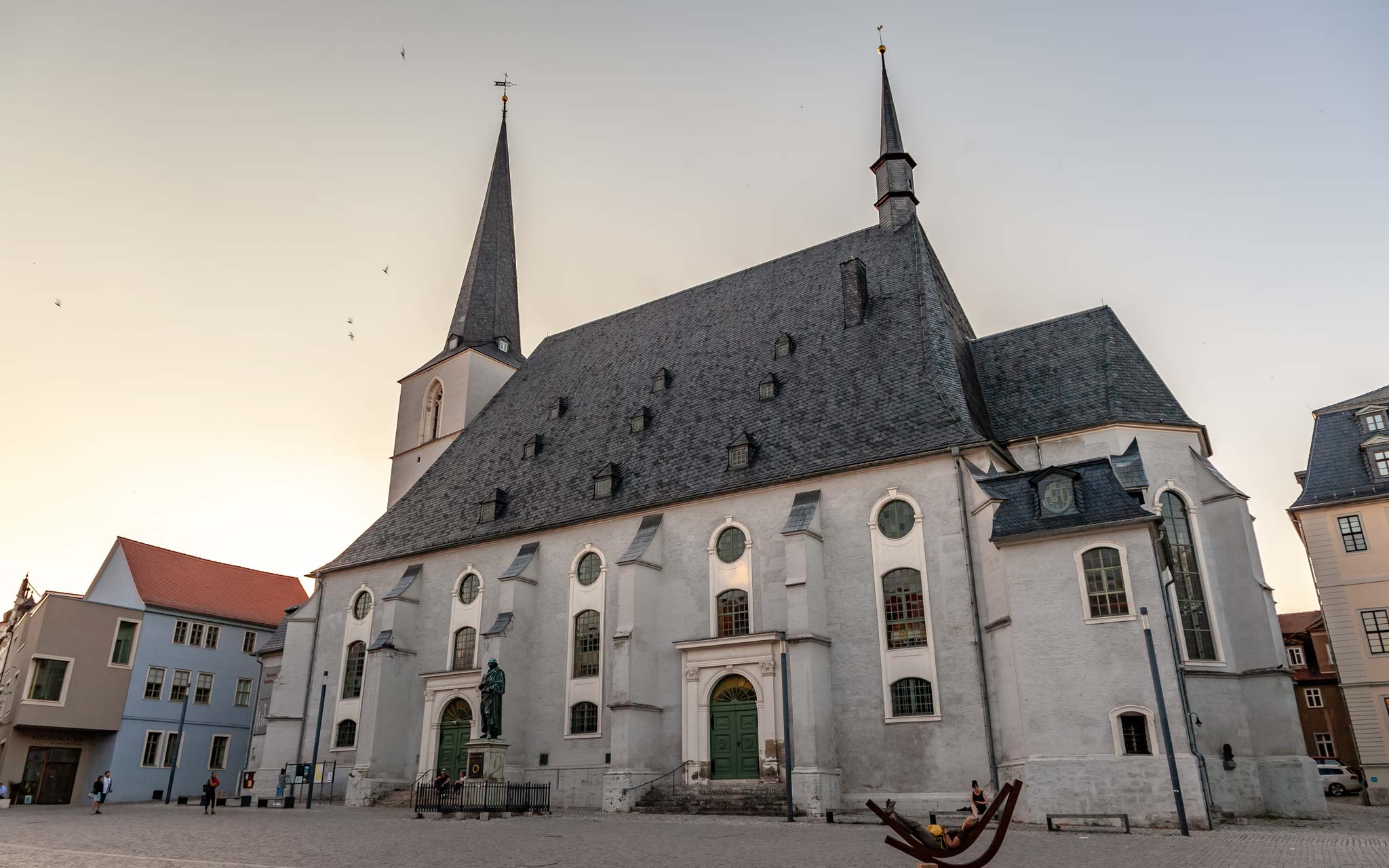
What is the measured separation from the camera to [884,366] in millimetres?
25891

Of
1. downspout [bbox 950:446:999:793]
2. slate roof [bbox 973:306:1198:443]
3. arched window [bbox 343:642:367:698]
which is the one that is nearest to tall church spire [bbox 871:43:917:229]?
slate roof [bbox 973:306:1198:443]

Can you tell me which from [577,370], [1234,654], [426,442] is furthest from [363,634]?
[1234,654]

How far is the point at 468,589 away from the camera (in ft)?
98.6

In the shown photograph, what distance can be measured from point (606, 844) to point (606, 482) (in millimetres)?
14688

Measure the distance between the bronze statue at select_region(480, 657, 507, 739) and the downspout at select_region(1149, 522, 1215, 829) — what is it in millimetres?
16555

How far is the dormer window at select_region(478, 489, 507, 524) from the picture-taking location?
30.8 meters

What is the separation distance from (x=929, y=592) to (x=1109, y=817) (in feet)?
20.4

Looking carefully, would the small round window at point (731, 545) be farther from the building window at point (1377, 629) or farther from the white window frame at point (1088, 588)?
the building window at point (1377, 629)

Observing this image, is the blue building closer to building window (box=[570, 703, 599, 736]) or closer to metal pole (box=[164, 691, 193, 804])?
metal pole (box=[164, 691, 193, 804])

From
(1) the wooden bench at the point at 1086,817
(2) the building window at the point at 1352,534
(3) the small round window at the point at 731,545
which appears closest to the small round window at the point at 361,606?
(3) the small round window at the point at 731,545

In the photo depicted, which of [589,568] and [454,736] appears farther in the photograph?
[454,736]

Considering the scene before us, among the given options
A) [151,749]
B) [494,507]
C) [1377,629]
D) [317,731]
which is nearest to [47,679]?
[151,749]

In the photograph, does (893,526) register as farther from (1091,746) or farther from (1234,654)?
(1234,654)

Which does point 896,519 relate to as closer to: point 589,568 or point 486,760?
point 589,568
